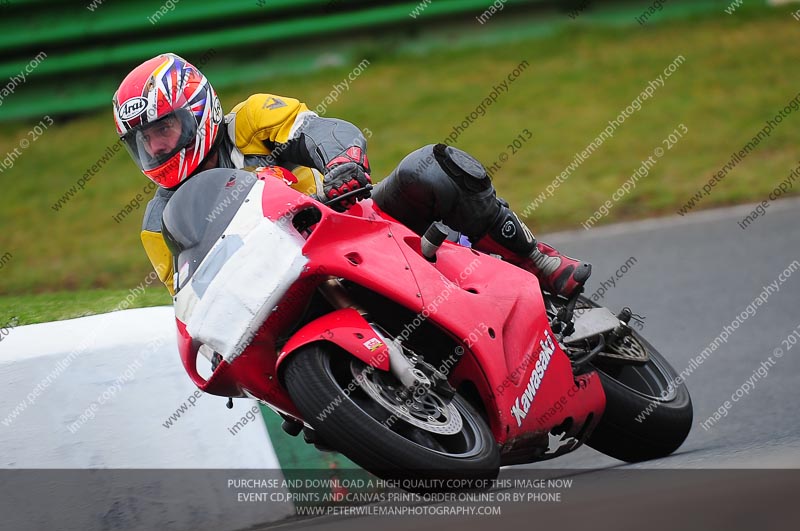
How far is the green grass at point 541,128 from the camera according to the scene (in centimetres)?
909

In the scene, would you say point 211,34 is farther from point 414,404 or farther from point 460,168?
point 414,404

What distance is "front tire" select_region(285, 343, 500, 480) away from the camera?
3.06 meters

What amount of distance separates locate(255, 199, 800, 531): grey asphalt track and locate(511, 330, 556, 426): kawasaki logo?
0.31 m

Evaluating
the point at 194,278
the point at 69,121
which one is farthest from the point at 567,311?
the point at 69,121

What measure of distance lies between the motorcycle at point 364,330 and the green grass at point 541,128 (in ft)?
16.3

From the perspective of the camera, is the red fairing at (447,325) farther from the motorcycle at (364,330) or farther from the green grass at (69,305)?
the green grass at (69,305)

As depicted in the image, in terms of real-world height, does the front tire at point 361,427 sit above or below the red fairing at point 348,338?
below

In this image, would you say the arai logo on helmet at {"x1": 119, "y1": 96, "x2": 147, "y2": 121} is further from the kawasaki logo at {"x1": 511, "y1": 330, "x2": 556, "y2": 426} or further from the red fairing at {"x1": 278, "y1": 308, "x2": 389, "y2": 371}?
the kawasaki logo at {"x1": 511, "y1": 330, "x2": 556, "y2": 426}

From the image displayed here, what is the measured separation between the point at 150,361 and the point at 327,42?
777cm

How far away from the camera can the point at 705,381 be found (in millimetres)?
5453

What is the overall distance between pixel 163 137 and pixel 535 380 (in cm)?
162

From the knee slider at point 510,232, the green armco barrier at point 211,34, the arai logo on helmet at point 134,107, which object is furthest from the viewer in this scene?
the green armco barrier at point 211,34

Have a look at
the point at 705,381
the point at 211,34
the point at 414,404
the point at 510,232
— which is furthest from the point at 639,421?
the point at 211,34

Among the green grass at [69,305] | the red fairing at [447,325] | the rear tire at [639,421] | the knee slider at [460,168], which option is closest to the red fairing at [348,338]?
the red fairing at [447,325]
